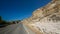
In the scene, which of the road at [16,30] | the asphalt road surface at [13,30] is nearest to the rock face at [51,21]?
the road at [16,30]

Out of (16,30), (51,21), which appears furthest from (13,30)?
(51,21)

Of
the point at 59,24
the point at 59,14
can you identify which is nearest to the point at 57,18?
the point at 59,14

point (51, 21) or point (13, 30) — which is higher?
point (51, 21)

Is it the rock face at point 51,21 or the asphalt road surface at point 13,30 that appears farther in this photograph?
the asphalt road surface at point 13,30

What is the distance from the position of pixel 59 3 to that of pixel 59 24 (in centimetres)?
1203

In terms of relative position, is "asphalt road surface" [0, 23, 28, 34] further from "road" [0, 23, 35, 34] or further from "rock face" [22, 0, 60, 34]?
"rock face" [22, 0, 60, 34]

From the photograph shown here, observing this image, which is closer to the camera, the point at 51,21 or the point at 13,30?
the point at 51,21

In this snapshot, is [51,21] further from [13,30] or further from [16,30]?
[13,30]

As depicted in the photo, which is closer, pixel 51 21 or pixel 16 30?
pixel 51 21

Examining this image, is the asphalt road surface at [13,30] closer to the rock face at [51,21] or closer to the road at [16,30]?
the road at [16,30]

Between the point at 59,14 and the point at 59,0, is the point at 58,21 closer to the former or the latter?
the point at 59,14

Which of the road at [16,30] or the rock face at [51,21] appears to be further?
the road at [16,30]

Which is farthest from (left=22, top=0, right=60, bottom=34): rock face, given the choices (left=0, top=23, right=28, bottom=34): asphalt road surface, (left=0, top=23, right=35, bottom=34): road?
(left=0, top=23, right=28, bottom=34): asphalt road surface

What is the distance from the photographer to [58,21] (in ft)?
91.5
